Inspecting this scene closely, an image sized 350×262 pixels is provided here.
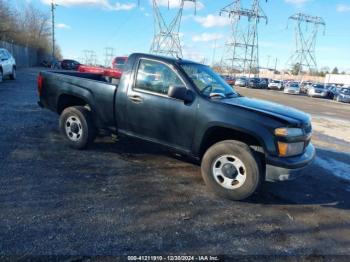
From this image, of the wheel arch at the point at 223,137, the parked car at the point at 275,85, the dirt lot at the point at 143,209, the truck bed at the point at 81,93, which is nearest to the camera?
the dirt lot at the point at 143,209

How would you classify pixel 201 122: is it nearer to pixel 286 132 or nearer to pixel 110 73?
pixel 286 132

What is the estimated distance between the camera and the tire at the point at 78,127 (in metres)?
5.87

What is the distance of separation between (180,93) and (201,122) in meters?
0.49

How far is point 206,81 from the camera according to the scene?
5.33 meters

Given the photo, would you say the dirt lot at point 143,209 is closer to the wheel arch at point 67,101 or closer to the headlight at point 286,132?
the wheel arch at point 67,101

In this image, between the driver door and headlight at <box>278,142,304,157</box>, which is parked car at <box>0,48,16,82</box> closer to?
the driver door

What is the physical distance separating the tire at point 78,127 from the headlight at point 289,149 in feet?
10.6

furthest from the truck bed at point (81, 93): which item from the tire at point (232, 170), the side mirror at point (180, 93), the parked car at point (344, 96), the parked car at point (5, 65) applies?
the parked car at point (344, 96)

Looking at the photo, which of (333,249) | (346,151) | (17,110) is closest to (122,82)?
(333,249)

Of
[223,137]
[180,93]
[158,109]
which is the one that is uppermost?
[180,93]

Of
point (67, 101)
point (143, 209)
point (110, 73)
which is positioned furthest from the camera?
point (110, 73)

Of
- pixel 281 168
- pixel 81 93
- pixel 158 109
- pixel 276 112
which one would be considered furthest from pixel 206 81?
pixel 81 93

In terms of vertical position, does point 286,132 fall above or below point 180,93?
below

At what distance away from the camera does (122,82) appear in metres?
5.43
